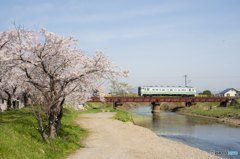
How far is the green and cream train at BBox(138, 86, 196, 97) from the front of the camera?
67.8 metres

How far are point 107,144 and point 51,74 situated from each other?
632cm

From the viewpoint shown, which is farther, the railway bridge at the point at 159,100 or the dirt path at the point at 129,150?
the railway bridge at the point at 159,100

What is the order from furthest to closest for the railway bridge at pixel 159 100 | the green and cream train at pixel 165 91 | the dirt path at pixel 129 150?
the green and cream train at pixel 165 91
the railway bridge at pixel 159 100
the dirt path at pixel 129 150

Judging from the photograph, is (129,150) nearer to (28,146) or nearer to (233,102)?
(28,146)

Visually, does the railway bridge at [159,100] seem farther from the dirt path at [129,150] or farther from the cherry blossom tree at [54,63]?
the cherry blossom tree at [54,63]

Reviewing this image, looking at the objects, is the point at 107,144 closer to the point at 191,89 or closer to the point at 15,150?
the point at 15,150

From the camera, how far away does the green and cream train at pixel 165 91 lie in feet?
222

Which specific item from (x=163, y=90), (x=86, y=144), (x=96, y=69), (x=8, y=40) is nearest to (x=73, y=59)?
(x=96, y=69)

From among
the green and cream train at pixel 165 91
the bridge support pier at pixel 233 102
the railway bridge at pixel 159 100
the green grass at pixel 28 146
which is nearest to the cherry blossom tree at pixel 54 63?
the green grass at pixel 28 146

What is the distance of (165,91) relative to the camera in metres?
68.2

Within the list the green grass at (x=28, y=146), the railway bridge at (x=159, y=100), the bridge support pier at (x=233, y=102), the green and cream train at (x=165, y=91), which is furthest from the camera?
the green and cream train at (x=165, y=91)

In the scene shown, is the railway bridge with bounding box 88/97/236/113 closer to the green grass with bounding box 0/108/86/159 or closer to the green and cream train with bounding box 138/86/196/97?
the green and cream train with bounding box 138/86/196/97

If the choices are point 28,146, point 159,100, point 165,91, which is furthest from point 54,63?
point 165,91

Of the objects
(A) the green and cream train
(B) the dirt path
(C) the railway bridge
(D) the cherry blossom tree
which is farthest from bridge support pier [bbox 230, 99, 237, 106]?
(D) the cherry blossom tree
